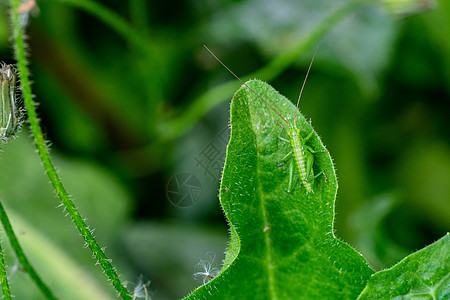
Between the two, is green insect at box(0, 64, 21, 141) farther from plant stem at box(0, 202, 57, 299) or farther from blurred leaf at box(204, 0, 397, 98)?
blurred leaf at box(204, 0, 397, 98)

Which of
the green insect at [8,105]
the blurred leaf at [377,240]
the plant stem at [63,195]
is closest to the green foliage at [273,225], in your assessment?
the plant stem at [63,195]

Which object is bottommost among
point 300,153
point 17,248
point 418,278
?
point 418,278

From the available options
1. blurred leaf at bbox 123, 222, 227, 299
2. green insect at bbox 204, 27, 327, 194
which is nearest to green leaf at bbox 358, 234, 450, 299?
green insect at bbox 204, 27, 327, 194

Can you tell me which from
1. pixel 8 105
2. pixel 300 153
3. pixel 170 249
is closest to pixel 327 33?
pixel 170 249

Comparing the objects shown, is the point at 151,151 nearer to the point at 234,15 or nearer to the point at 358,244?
the point at 234,15

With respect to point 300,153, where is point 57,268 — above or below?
above

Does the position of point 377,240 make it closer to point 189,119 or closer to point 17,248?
point 189,119

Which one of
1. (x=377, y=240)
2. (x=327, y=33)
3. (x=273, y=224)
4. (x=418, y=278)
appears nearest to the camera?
(x=418, y=278)

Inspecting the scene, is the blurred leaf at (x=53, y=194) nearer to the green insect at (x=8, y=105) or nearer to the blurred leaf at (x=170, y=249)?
the blurred leaf at (x=170, y=249)
